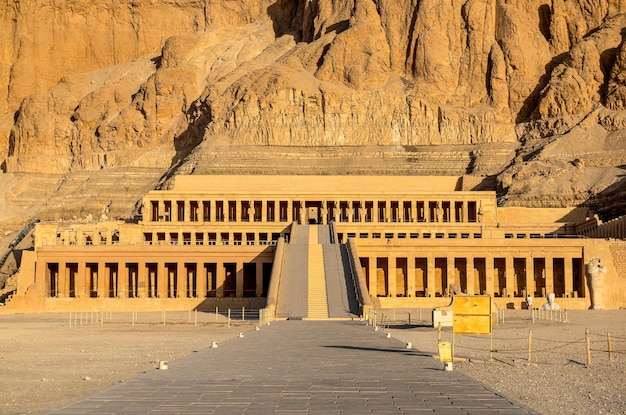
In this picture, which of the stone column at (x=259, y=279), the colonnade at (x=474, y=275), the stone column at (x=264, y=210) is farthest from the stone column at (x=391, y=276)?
the stone column at (x=264, y=210)

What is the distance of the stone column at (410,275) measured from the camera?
224 feet

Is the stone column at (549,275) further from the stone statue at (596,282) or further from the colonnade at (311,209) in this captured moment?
the colonnade at (311,209)

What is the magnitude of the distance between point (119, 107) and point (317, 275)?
8987cm

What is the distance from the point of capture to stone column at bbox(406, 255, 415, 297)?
68250 millimetres

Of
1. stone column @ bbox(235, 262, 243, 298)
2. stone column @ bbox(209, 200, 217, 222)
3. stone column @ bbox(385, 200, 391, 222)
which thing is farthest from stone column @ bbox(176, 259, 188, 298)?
stone column @ bbox(385, 200, 391, 222)

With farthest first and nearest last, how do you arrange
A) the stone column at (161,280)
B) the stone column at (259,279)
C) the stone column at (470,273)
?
1. the stone column at (161,280)
2. the stone column at (470,273)
3. the stone column at (259,279)

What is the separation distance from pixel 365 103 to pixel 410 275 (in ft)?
196

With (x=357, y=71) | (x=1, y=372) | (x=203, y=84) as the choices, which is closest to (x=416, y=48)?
(x=357, y=71)

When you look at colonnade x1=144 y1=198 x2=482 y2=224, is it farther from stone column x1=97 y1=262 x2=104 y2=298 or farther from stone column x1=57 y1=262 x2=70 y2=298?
stone column x1=57 y1=262 x2=70 y2=298

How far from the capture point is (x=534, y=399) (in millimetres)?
18672

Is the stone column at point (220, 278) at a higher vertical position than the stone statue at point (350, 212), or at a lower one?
lower

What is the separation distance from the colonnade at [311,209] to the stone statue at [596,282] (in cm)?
2601

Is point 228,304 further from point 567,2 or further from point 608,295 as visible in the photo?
point 567,2

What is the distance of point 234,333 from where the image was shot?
38.4 metres
